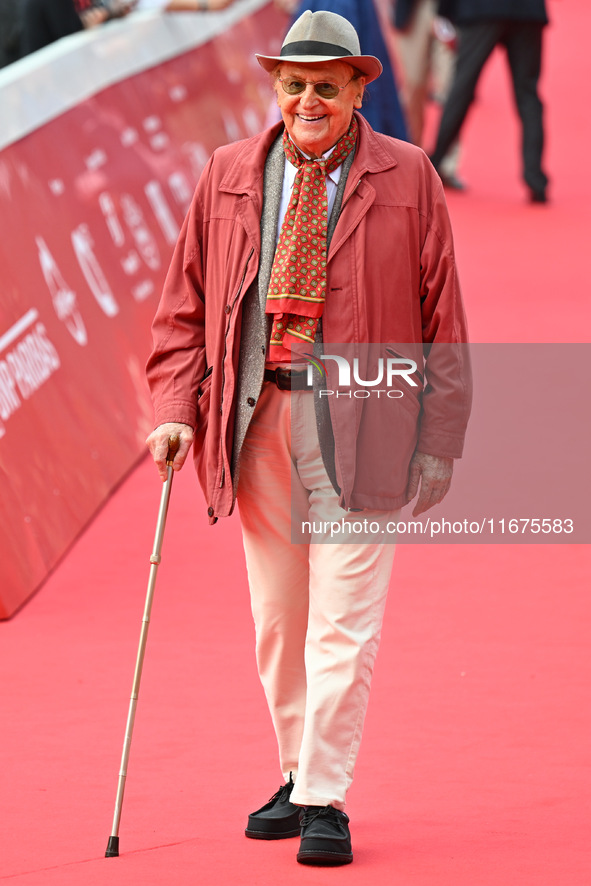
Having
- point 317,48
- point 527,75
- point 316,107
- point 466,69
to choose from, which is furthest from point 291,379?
point 527,75

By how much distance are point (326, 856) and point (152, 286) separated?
5258 mm

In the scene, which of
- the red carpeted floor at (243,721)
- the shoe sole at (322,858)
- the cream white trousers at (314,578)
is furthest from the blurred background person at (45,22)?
the shoe sole at (322,858)

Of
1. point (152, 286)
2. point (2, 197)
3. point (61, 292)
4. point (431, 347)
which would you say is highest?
point (431, 347)

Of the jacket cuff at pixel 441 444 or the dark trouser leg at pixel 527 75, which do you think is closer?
the jacket cuff at pixel 441 444

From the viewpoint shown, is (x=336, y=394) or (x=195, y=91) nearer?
(x=336, y=394)

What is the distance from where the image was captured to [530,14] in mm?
12023

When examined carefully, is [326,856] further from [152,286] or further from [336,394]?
[152,286]

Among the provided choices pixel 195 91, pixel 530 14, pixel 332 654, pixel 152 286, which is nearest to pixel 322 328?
pixel 332 654

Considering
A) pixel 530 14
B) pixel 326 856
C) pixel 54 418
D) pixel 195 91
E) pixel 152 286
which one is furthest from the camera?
pixel 530 14

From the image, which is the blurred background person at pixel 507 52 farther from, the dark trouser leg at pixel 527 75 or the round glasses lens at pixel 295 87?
the round glasses lens at pixel 295 87

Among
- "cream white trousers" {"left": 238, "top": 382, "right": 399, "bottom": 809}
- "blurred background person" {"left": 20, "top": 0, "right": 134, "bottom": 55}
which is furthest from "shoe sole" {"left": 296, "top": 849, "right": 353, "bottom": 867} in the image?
"blurred background person" {"left": 20, "top": 0, "right": 134, "bottom": 55}

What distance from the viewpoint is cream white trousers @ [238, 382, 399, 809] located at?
3.89m

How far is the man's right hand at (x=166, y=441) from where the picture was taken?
401 centimetres

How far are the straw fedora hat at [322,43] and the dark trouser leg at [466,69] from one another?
28.4 feet
